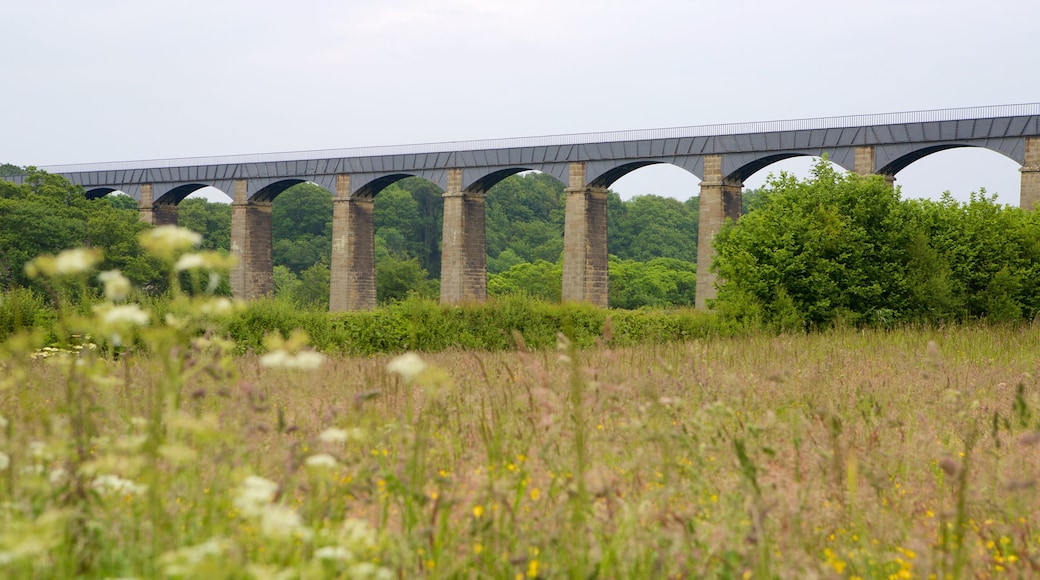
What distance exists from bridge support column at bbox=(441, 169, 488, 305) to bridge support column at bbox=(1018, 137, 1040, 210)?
806 inches

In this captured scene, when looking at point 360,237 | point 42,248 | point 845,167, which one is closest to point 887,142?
point 845,167

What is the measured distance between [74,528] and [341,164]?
43806 millimetres

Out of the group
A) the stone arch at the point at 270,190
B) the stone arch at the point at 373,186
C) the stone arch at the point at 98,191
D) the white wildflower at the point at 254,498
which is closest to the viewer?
the white wildflower at the point at 254,498

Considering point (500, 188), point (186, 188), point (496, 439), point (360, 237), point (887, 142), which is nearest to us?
point (496, 439)

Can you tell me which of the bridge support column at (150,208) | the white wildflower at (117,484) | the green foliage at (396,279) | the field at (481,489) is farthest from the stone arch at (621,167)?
the white wildflower at (117,484)

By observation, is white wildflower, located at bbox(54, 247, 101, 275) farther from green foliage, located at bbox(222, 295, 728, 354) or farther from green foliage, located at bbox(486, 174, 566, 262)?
green foliage, located at bbox(486, 174, 566, 262)

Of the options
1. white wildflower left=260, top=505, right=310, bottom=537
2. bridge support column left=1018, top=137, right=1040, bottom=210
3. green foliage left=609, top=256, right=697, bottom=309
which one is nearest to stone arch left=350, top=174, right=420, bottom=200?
green foliage left=609, top=256, right=697, bottom=309

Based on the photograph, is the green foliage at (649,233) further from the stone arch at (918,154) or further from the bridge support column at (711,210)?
the stone arch at (918,154)

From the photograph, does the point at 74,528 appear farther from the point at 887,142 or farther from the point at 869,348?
the point at 887,142

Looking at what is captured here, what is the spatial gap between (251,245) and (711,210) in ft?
73.3

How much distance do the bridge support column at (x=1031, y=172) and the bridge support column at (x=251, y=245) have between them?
31.8m

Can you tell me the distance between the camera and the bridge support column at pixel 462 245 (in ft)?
137

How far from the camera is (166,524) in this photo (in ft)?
10.4

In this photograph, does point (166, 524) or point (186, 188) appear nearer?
point (166, 524)
